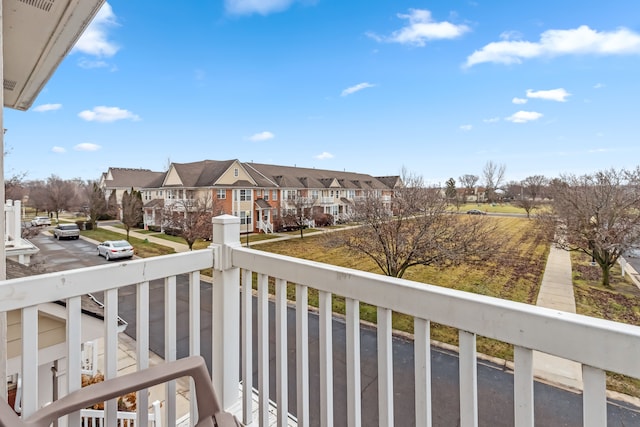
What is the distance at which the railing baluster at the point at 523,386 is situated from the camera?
2.80 feet

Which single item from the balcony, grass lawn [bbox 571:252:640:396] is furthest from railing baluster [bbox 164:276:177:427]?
grass lawn [bbox 571:252:640:396]

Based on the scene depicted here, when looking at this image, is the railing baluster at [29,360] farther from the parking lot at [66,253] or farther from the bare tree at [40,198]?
the bare tree at [40,198]

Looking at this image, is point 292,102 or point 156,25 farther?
point 292,102

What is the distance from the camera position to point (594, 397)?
76 cm

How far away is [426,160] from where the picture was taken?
68.3 feet

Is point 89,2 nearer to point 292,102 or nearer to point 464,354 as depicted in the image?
point 464,354

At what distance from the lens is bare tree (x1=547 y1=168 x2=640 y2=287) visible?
9.64 meters

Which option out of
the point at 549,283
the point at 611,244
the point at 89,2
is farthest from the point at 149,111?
the point at 611,244

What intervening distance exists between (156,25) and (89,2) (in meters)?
6.95

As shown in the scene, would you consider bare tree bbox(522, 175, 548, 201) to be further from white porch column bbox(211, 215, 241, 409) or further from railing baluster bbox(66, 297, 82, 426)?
railing baluster bbox(66, 297, 82, 426)

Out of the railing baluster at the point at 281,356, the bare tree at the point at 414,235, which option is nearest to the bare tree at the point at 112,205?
the bare tree at the point at 414,235

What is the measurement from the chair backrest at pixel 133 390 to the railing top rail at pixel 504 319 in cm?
58

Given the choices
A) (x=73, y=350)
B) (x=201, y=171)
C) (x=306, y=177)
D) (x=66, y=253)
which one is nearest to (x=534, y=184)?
(x=306, y=177)

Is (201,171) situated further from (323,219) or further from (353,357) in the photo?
(353,357)
